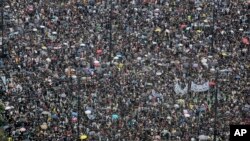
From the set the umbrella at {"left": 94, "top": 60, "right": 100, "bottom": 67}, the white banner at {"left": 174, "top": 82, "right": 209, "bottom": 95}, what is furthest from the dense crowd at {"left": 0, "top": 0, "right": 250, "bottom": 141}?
the white banner at {"left": 174, "top": 82, "right": 209, "bottom": 95}

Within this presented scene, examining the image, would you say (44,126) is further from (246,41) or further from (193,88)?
(246,41)

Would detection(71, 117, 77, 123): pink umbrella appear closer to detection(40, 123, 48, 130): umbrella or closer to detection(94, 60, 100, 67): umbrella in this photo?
detection(40, 123, 48, 130): umbrella

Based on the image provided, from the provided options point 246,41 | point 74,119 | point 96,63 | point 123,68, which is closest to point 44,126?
point 74,119

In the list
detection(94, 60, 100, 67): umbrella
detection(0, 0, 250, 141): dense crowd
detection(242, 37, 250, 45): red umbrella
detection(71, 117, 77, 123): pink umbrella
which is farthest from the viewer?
detection(242, 37, 250, 45): red umbrella

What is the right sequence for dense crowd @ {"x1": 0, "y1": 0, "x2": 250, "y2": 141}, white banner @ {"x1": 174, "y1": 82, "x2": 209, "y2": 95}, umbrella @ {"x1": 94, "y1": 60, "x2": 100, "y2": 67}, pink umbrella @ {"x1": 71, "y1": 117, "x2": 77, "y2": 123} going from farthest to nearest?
umbrella @ {"x1": 94, "y1": 60, "x2": 100, "y2": 67}, white banner @ {"x1": 174, "y1": 82, "x2": 209, "y2": 95}, pink umbrella @ {"x1": 71, "y1": 117, "x2": 77, "y2": 123}, dense crowd @ {"x1": 0, "y1": 0, "x2": 250, "y2": 141}

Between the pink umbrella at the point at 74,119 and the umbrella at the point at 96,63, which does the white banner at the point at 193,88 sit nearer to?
the umbrella at the point at 96,63

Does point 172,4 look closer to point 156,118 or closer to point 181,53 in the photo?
point 181,53

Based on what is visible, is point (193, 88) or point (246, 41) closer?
point (193, 88)

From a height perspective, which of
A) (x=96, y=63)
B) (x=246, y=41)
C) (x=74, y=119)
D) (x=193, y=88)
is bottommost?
(x=74, y=119)

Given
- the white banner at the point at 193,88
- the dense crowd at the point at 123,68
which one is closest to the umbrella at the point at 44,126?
the dense crowd at the point at 123,68
